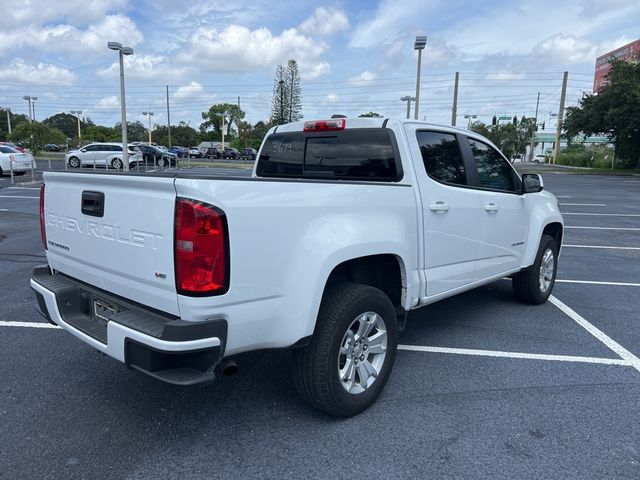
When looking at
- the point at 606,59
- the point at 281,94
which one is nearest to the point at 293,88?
the point at 281,94

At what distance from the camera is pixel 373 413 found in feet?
10.6

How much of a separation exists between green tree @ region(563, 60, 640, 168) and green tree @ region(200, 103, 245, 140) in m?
64.5

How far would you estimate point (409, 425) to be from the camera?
3.08 m

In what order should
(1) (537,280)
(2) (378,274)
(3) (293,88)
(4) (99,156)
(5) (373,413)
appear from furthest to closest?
(3) (293,88) → (4) (99,156) → (1) (537,280) → (2) (378,274) → (5) (373,413)

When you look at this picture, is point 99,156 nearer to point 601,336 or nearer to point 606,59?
point 601,336

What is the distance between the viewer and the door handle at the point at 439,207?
3.64 metres

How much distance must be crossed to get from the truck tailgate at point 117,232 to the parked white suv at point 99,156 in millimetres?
28049

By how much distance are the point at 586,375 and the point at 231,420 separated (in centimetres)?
271

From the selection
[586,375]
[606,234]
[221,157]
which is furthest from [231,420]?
[221,157]

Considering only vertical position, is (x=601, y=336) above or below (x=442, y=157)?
below

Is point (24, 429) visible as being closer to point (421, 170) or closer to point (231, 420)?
point (231, 420)

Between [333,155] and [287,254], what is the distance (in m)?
1.67

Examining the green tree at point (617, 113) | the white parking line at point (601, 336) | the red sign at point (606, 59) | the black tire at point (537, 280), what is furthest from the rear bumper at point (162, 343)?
the red sign at point (606, 59)

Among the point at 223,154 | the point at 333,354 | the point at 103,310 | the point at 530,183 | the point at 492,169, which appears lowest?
the point at 333,354
